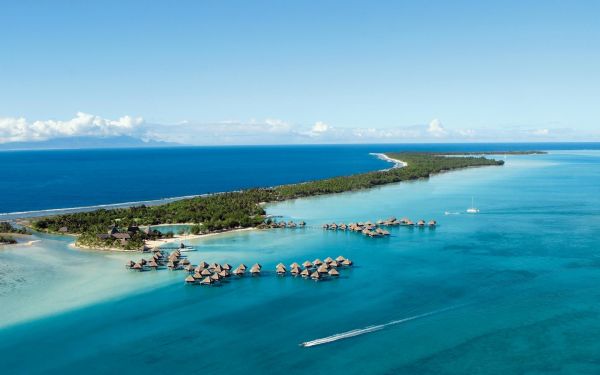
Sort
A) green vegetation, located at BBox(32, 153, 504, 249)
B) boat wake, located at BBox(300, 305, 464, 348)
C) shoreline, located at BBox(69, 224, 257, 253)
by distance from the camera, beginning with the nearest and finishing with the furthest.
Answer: boat wake, located at BBox(300, 305, 464, 348), shoreline, located at BBox(69, 224, 257, 253), green vegetation, located at BBox(32, 153, 504, 249)

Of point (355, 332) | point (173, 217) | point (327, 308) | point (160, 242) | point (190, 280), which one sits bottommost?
point (355, 332)

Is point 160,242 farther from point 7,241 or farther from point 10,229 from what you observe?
point 10,229

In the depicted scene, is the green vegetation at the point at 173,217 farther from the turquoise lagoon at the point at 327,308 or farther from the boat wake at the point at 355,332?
Result: the boat wake at the point at 355,332

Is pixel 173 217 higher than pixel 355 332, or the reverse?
pixel 173 217

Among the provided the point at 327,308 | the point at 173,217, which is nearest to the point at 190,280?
the point at 327,308

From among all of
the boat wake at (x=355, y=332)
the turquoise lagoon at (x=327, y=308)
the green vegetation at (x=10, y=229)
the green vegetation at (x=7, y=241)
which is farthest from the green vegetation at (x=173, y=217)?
the boat wake at (x=355, y=332)

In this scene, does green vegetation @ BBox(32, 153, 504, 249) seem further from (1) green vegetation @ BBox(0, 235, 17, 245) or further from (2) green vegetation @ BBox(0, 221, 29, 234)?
(1) green vegetation @ BBox(0, 235, 17, 245)

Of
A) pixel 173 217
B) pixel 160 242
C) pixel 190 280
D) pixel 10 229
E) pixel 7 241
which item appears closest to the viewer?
pixel 190 280

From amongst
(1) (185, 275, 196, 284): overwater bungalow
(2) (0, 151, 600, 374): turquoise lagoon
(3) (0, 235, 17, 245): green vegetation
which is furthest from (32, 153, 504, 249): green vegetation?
(1) (185, 275, 196, 284): overwater bungalow

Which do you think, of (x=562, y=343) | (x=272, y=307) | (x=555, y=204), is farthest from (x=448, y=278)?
(x=555, y=204)
